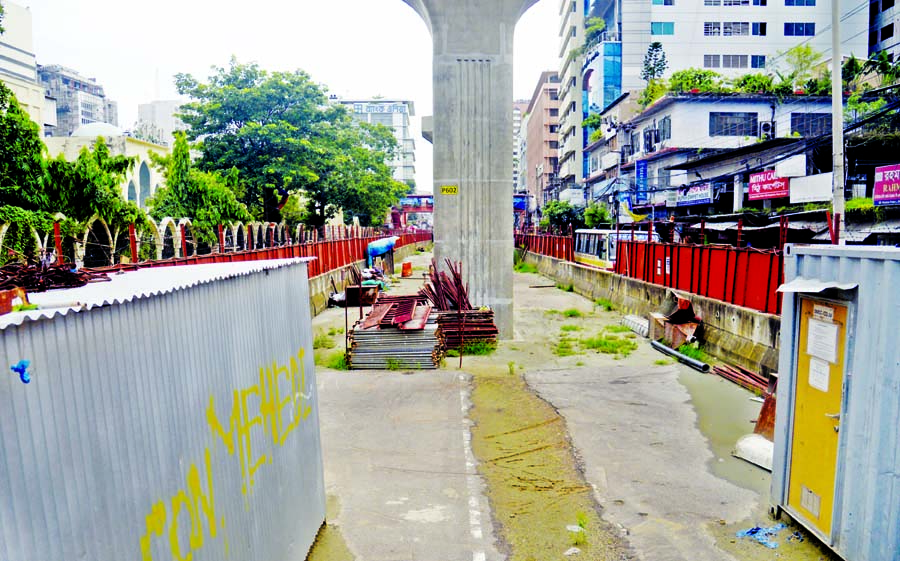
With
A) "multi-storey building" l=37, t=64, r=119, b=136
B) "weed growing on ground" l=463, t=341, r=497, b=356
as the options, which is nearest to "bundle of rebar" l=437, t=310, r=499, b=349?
"weed growing on ground" l=463, t=341, r=497, b=356

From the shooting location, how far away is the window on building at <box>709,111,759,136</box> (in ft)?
145

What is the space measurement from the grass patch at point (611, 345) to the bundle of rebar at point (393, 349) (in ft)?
13.6

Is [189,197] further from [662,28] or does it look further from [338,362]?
[662,28]

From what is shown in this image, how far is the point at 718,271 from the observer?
14.8 m

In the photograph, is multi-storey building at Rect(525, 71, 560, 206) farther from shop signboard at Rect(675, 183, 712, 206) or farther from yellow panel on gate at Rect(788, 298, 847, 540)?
yellow panel on gate at Rect(788, 298, 847, 540)

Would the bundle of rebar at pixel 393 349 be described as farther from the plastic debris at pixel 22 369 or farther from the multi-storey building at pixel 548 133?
the multi-storey building at pixel 548 133

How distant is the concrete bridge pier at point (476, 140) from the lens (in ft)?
50.4

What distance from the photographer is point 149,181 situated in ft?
143

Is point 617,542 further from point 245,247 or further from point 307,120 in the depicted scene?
point 307,120

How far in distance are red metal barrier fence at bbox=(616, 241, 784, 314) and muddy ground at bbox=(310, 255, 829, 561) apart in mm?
2091

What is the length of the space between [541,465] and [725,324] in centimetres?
778

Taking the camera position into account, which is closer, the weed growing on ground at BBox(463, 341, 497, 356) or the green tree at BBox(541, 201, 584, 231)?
the weed growing on ground at BBox(463, 341, 497, 356)

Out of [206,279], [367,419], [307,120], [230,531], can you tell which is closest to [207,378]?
[206,279]

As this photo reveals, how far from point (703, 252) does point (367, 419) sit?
9.80m
